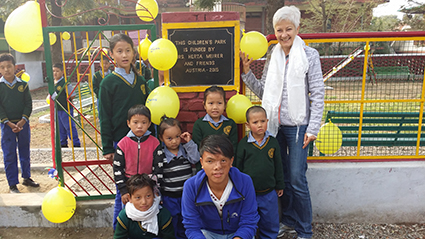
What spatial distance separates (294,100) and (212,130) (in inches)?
30.1

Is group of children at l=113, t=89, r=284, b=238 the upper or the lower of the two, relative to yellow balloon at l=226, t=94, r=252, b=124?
lower

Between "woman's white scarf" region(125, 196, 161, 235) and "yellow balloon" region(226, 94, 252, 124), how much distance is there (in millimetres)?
1056

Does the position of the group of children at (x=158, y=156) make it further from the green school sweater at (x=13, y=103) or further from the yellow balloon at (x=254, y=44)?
the green school sweater at (x=13, y=103)

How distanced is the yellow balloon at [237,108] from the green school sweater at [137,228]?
3.53 ft

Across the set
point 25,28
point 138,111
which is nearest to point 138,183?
point 138,111

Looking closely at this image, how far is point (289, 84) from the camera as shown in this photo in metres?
2.70

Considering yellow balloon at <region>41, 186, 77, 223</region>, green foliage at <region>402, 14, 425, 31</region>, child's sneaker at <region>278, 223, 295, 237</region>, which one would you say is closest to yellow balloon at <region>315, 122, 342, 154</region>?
child's sneaker at <region>278, 223, 295, 237</region>

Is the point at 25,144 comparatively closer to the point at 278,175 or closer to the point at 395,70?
the point at 278,175

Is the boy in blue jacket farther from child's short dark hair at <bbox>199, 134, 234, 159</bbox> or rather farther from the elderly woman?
the elderly woman

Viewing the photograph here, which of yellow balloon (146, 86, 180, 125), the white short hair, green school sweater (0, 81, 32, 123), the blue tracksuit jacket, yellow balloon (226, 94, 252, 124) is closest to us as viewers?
the blue tracksuit jacket

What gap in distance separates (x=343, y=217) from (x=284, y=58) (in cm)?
192

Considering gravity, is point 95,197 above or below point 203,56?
below

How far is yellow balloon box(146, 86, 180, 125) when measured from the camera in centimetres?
279

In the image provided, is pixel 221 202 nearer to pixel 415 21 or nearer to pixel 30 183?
pixel 30 183
